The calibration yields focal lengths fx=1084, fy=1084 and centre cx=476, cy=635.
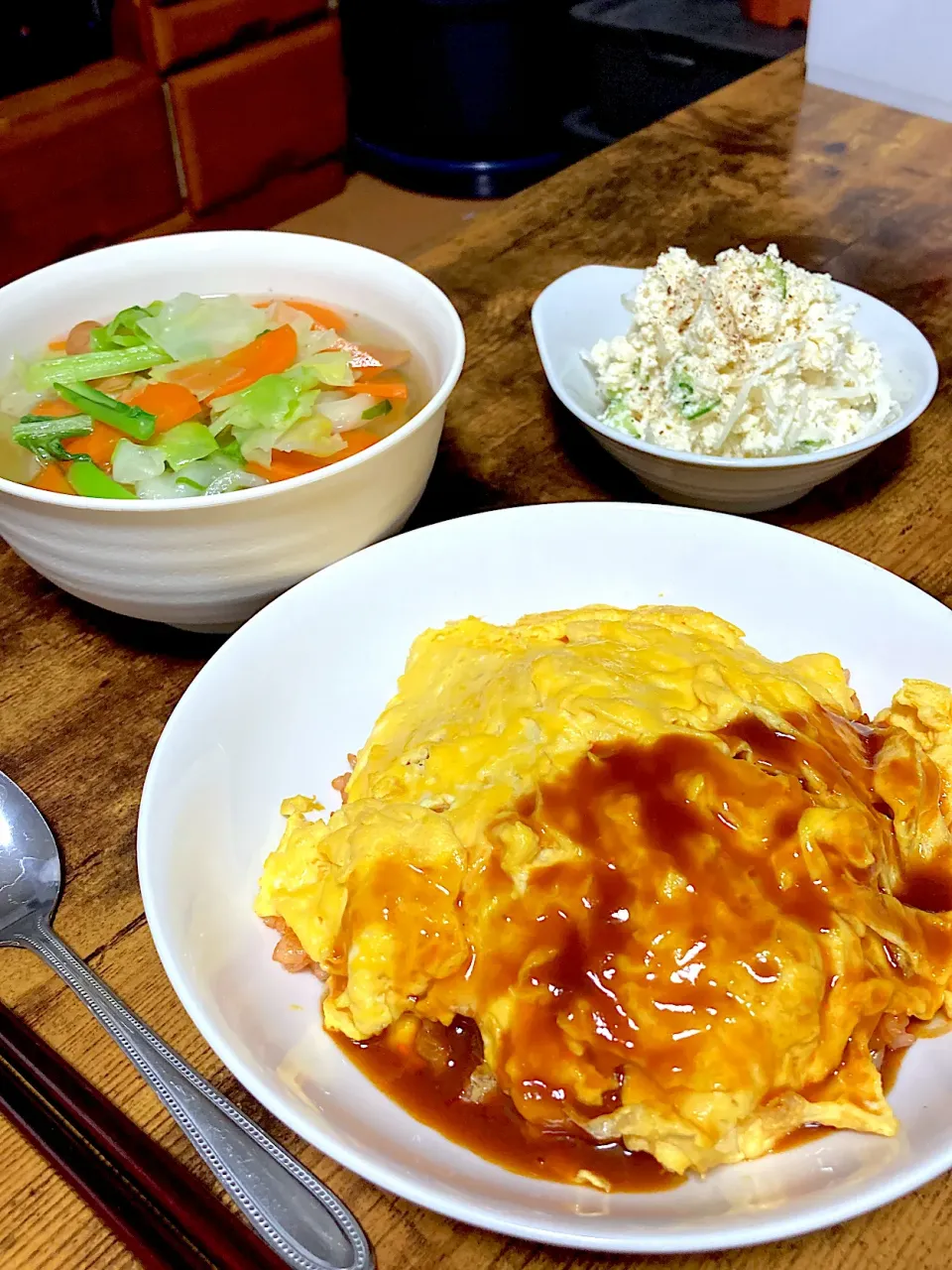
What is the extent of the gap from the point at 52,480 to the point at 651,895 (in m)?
1.14

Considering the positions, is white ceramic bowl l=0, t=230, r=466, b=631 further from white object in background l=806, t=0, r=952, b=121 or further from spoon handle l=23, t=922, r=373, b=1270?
white object in background l=806, t=0, r=952, b=121

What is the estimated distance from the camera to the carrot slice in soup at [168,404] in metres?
1.75

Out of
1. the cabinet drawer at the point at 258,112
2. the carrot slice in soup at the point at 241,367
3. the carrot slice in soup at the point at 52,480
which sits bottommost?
the cabinet drawer at the point at 258,112

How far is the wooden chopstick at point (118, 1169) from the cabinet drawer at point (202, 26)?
5078 mm

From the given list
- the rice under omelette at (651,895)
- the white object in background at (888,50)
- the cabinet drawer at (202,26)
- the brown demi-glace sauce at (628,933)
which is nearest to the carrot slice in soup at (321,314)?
the rice under omelette at (651,895)

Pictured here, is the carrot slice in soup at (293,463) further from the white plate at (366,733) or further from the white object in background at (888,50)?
the white object in background at (888,50)

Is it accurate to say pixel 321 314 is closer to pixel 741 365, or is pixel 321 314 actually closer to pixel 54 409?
pixel 54 409

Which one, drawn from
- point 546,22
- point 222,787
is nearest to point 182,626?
point 222,787

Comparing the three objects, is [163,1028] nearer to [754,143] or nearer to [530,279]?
[530,279]

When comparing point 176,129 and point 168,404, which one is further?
A: point 176,129

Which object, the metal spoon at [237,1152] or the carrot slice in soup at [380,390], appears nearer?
the metal spoon at [237,1152]

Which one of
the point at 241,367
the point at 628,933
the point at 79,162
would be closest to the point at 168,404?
the point at 241,367

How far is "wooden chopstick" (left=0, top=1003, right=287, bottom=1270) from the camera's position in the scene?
1.10 meters

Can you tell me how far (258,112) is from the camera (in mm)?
5645
